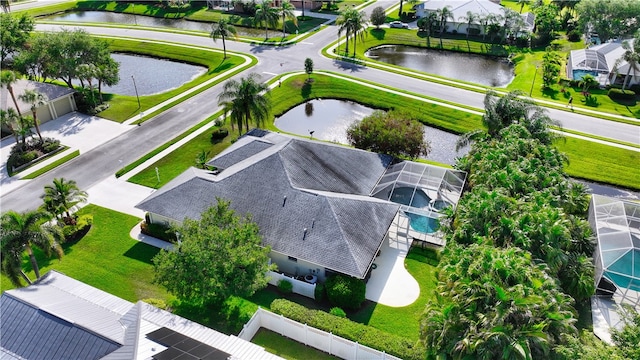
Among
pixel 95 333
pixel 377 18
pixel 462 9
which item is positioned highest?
pixel 462 9

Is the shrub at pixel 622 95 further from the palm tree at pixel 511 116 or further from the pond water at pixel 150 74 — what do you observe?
the pond water at pixel 150 74

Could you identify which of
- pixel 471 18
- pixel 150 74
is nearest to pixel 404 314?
pixel 150 74

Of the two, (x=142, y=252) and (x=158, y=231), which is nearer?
(x=142, y=252)

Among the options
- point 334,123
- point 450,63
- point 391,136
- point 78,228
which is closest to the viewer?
point 78,228

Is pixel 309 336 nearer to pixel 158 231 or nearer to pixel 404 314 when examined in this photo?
pixel 404 314

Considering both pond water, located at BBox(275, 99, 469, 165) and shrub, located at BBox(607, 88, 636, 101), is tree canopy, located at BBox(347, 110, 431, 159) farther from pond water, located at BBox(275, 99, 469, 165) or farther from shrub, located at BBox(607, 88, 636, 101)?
shrub, located at BBox(607, 88, 636, 101)

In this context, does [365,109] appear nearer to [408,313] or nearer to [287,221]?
[287,221]

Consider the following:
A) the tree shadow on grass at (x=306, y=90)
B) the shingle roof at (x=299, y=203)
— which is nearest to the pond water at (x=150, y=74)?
the tree shadow on grass at (x=306, y=90)
